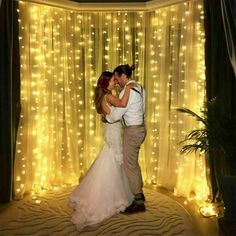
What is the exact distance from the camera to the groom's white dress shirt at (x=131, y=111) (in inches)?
141

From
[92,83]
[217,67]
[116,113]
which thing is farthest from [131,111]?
[92,83]

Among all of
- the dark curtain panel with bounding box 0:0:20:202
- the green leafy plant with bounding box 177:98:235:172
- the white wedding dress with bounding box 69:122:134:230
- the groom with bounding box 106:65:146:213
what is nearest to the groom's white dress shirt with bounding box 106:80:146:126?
the groom with bounding box 106:65:146:213

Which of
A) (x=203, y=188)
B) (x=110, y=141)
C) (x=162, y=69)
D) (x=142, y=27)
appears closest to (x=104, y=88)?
(x=110, y=141)

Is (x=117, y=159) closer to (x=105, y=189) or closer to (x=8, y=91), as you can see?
(x=105, y=189)

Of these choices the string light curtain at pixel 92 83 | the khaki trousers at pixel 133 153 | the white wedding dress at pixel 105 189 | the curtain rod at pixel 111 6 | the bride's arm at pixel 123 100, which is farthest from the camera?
the curtain rod at pixel 111 6

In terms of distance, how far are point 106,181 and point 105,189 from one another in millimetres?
86

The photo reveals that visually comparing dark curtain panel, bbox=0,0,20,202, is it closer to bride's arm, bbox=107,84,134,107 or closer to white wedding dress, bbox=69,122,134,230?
white wedding dress, bbox=69,122,134,230

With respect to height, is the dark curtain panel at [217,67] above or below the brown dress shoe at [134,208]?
above

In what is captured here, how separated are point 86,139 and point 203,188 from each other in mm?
1653

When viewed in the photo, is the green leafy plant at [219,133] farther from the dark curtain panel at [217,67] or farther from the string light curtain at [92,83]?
the string light curtain at [92,83]

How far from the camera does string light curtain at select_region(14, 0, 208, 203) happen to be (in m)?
4.19

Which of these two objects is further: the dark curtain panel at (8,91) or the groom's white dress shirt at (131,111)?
the dark curtain panel at (8,91)

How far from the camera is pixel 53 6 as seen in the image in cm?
429

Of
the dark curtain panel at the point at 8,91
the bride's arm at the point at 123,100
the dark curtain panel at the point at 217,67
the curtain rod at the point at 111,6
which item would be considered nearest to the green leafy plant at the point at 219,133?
the dark curtain panel at the point at 217,67
